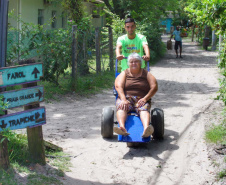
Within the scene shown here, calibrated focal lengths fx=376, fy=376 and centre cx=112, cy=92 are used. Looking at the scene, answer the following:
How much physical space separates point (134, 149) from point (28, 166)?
6.44ft

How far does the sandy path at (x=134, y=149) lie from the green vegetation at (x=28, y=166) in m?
0.18

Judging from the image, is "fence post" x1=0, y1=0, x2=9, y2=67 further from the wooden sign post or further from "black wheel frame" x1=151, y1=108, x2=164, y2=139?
"black wheel frame" x1=151, y1=108, x2=164, y2=139

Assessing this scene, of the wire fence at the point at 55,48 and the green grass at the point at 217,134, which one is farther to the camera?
the wire fence at the point at 55,48

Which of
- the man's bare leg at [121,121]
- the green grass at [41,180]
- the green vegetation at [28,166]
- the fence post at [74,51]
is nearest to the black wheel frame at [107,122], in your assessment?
the man's bare leg at [121,121]

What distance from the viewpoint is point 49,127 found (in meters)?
7.44

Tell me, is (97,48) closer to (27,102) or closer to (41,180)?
(27,102)

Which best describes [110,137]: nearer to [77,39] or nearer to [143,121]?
[143,121]

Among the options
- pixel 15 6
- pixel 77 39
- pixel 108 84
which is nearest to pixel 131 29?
pixel 77 39

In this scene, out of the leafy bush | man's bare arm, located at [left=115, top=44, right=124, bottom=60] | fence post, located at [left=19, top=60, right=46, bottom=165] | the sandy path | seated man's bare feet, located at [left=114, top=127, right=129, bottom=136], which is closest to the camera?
fence post, located at [left=19, top=60, right=46, bottom=165]

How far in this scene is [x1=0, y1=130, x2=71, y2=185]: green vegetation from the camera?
451cm

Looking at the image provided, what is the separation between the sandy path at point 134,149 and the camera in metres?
5.23

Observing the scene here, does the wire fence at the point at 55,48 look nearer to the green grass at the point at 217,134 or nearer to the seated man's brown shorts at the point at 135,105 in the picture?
the seated man's brown shorts at the point at 135,105

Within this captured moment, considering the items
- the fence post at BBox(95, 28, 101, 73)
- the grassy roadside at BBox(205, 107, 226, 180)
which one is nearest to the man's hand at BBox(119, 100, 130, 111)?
the grassy roadside at BBox(205, 107, 226, 180)

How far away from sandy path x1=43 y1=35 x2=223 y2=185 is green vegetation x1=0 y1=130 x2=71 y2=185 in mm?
178
